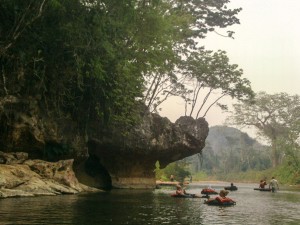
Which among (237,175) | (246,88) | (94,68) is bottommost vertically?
(237,175)

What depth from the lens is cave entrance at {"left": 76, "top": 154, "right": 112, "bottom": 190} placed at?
34.0 m

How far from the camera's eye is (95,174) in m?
35.3

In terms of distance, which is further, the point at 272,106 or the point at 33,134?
the point at 272,106

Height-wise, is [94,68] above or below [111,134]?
above

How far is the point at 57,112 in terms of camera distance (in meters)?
25.9

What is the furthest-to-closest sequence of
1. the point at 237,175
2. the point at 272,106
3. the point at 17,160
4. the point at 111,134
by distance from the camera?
1. the point at 237,175
2. the point at 272,106
3. the point at 111,134
4. the point at 17,160

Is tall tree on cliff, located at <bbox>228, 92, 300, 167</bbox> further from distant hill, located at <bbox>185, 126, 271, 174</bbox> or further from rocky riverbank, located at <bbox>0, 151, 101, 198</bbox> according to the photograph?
rocky riverbank, located at <bbox>0, 151, 101, 198</bbox>

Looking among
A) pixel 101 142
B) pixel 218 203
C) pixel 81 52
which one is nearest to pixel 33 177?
pixel 81 52

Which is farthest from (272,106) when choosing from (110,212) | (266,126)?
(110,212)

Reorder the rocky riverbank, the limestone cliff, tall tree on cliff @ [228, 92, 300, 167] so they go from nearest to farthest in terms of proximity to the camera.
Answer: the rocky riverbank
the limestone cliff
tall tree on cliff @ [228, 92, 300, 167]

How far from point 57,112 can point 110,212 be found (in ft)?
41.9

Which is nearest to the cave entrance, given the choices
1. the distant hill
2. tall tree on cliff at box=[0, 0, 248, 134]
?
tall tree on cliff at box=[0, 0, 248, 134]

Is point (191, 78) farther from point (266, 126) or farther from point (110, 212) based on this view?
point (266, 126)

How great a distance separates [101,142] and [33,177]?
11380mm
